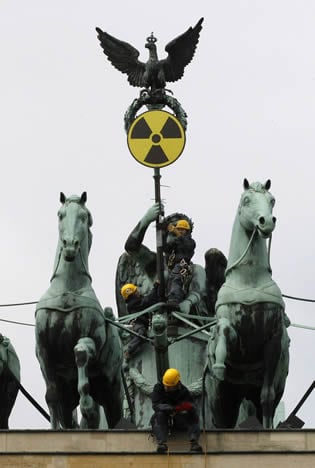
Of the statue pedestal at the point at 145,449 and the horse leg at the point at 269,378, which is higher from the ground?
the horse leg at the point at 269,378

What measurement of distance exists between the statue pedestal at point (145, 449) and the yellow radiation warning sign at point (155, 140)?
3587 mm

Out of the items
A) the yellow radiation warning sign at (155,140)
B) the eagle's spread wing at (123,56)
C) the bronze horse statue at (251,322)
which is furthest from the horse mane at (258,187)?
the eagle's spread wing at (123,56)

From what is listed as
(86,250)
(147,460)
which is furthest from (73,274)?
(147,460)

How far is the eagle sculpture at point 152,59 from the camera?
3419 cm

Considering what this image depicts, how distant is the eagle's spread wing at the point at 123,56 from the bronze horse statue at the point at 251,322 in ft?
12.0

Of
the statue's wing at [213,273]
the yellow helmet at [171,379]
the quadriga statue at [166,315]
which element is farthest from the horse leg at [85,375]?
the statue's wing at [213,273]

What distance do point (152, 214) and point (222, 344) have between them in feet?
8.88

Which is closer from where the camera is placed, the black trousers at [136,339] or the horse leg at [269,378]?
the horse leg at [269,378]

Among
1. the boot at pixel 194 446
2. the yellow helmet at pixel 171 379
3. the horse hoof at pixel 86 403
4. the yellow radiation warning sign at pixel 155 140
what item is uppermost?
the yellow radiation warning sign at pixel 155 140

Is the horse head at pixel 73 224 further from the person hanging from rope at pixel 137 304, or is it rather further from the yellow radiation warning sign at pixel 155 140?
Answer: the person hanging from rope at pixel 137 304

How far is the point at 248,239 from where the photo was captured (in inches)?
1224

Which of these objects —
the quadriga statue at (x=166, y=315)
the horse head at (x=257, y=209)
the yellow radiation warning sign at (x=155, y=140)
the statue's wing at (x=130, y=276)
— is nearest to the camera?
the horse head at (x=257, y=209)

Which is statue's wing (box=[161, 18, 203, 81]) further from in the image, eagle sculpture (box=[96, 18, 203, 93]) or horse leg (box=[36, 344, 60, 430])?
horse leg (box=[36, 344, 60, 430])

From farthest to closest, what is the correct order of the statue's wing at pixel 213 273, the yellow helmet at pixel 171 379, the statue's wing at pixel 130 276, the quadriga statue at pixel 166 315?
the statue's wing at pixel 130 276 < the statue's wing at pixel 213 273 < the quadriga statue at pixel 166 315 < the yellow helmet at pixel 171 379
